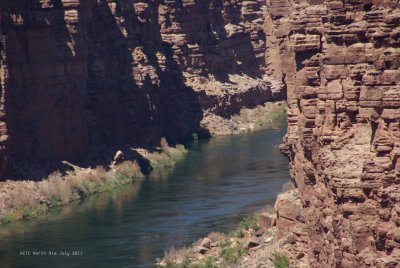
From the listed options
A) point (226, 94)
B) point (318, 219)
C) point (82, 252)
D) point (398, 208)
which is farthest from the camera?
point (226, 94)

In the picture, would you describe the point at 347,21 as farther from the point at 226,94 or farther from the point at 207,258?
the point at 226,94

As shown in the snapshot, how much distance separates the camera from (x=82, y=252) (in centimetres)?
5741

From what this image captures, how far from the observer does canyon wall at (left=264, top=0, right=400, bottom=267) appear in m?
28.1

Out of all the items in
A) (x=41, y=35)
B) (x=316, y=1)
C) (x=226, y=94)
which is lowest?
(x=226, y=94)

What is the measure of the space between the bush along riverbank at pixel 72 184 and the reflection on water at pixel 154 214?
2.38 feet

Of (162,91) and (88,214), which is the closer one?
(88,214)

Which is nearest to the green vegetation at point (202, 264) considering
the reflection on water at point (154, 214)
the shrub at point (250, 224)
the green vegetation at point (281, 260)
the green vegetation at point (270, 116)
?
the shrub at point (250, 224)

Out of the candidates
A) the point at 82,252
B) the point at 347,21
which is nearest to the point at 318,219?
the point at 347,21

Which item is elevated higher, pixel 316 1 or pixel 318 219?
pixel 316 1

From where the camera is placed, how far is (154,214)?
6531cm

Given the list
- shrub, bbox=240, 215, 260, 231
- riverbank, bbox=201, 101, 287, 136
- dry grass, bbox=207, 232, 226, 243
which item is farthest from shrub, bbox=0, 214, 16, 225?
riverbank, bbox=201, 101, 287, 136

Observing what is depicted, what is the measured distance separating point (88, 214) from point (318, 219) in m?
34.5

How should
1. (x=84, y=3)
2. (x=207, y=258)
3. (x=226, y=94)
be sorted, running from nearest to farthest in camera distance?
(x=207, y=258) < (x=84, y=3) < (x=226, y=94)

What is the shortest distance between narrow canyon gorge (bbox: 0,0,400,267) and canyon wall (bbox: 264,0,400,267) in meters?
0.03
